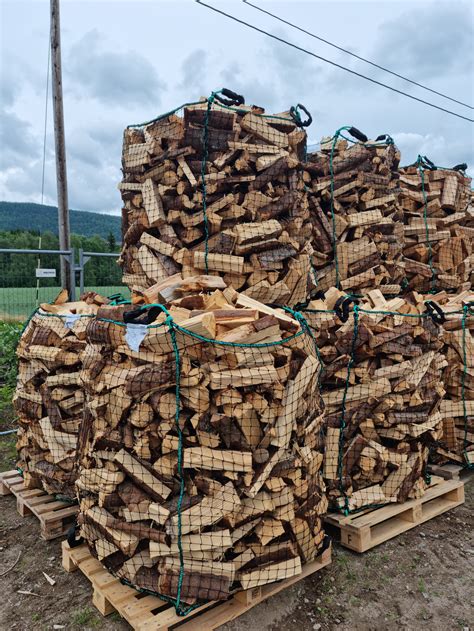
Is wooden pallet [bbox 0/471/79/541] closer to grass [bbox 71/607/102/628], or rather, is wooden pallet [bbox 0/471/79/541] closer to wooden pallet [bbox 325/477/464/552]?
grass [bbox 71/607/102/628]

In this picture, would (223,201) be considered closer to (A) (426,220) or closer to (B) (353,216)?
(B) (353,216)

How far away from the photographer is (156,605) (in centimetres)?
278

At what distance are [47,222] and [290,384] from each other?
7152cm

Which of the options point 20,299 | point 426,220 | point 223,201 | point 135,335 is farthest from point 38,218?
point 135,335

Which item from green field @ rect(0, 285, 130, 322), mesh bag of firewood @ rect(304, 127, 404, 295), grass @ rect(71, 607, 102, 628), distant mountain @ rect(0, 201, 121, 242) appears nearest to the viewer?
grass @ rect(71, 607, 102, 628)

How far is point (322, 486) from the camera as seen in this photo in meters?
3.37

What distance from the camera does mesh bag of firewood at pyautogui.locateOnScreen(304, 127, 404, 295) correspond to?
15.3ft

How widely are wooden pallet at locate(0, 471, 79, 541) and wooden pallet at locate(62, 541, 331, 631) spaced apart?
2.54ft

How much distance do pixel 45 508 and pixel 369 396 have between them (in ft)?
9.41

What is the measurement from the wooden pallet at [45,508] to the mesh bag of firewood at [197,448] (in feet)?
3.62

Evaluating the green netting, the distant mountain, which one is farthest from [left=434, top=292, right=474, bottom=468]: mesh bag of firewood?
the distant mountain

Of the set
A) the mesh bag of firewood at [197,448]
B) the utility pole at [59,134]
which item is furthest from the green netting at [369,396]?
the utility pole at [59,134]

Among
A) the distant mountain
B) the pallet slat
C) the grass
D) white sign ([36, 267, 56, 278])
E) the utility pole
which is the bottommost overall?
the grass

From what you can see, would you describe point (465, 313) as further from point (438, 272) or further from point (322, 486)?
point (322, 486)
